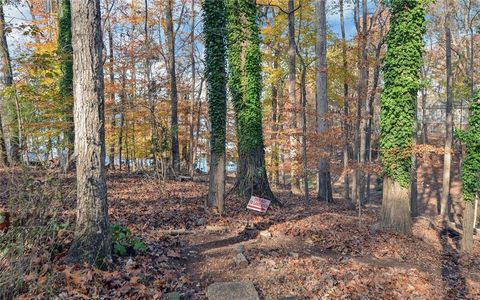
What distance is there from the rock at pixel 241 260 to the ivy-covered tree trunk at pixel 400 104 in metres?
4.73

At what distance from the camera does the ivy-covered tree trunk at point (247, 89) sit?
959cm

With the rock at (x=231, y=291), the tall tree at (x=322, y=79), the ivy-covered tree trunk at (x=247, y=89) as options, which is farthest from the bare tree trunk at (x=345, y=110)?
the rock at (x=231, y=291)

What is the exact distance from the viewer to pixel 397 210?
8.38 meters

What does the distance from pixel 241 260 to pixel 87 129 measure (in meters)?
3.14

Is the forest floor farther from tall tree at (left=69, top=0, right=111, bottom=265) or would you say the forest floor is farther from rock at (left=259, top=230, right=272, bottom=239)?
tall tree at (left=69, top=0, right=111, bottom=265)

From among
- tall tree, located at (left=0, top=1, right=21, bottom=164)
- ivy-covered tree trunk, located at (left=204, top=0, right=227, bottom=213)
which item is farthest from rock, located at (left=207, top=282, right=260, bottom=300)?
ivy-covered tree trunk, located at (left=204, top=0, right=227, bottom=213)

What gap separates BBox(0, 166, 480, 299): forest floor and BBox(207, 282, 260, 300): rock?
159mm

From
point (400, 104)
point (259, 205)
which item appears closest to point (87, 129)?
point (259, 205)

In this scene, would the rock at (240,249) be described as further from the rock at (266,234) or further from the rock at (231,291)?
the rock at (231,291)

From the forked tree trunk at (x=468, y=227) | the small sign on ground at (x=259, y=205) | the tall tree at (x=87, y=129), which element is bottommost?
the forked tree trunk at (x=468, y=227)

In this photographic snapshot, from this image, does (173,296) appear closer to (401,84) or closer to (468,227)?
(401,84)

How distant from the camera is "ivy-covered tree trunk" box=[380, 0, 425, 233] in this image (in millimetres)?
8078

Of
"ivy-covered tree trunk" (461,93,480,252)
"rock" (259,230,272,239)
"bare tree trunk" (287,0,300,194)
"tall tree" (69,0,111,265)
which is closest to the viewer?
"tall tree" (69,0,111,265)

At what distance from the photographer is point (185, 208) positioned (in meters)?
8.61
